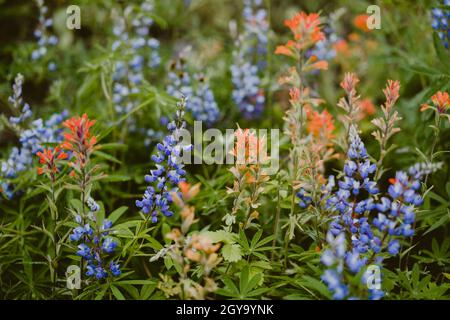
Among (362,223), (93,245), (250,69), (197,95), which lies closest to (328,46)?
(250,69)

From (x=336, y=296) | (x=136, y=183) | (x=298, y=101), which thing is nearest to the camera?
(x=336, y=296)

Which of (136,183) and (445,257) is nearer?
(445,257)

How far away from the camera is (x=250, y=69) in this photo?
121 inches

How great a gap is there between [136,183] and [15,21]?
244 centimetres

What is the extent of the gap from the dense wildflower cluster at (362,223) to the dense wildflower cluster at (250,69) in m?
1.20

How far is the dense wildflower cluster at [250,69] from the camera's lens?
3.00 m

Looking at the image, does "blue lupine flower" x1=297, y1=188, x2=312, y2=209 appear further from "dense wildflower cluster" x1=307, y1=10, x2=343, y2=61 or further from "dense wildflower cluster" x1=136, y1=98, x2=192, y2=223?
"dense wildflower cluster" x1=307, y1=10, x2=343, y2=61

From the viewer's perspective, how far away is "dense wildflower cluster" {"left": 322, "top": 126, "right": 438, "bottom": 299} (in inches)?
57.9

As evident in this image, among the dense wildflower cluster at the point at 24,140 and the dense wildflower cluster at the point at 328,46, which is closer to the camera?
the dense wildflower cluster at the point at 24,140

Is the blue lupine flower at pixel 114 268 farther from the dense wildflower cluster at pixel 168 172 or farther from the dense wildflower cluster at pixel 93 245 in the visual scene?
the dense wildflower cluster at pixel 168 172

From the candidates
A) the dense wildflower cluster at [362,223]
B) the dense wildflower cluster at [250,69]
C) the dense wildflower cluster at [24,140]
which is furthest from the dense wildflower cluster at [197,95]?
the dense wildflower cluster at [362,223]
